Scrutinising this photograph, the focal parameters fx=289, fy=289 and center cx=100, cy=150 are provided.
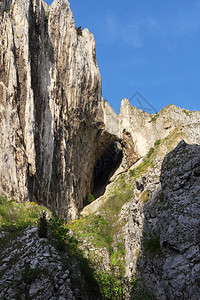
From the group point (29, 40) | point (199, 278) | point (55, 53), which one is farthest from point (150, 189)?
point (55, 53)

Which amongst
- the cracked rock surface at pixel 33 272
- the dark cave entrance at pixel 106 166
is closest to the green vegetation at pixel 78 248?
the cracked rock surface at pixel 33 272

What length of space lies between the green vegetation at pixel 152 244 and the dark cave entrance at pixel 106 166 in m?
32.8

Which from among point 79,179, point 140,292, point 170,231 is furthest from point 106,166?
point 140,292

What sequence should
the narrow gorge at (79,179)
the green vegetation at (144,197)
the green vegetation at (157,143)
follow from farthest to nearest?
1. the green vegetation at (157,143)
2. the green vegetation at (144,197)
3. the narrow gorge at (79,179)

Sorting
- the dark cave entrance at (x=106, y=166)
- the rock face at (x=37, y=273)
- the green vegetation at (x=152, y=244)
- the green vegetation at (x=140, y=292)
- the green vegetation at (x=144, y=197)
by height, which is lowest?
the green vegetation at (x=140, y=292)

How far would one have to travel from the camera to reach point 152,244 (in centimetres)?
1612

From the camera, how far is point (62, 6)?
3878 centimetres

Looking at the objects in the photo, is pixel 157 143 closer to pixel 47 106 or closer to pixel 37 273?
pixel 47 106

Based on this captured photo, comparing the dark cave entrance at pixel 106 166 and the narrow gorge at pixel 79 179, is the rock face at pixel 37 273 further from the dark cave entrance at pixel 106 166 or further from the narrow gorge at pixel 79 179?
the dark cave entrance at pixel 106 166

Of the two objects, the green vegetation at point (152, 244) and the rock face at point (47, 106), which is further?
the rock face at point (47, 106)

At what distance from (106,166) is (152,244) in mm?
39405

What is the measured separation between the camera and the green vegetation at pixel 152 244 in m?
15.7

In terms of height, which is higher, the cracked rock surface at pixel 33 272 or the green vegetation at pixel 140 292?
the cracked rock surface at pixel 33 272

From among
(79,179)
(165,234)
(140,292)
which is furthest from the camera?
(79,179)
